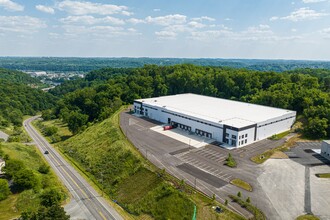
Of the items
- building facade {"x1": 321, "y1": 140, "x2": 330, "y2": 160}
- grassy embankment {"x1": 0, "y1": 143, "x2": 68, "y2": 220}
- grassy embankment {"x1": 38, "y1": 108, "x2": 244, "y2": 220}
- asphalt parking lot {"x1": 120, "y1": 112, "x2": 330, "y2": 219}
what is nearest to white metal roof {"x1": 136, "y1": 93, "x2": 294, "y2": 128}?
asphalt parking lot {"x1": 120, "y1": 112, "x2": 330, "y2": 219}

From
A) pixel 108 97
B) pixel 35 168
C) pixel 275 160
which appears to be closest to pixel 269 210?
pixel 275 160

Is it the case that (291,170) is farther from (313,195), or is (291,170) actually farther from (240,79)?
(240,79)

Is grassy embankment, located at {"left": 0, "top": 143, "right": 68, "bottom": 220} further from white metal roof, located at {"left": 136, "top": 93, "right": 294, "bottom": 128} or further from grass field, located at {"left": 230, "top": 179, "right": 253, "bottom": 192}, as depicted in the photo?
white metal roof, located at {"left": 136, "top": 93, "right": 294, "bottom": 128}

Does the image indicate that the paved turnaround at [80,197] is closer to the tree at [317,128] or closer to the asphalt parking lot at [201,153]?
the asphalt parking lot at [201,153]

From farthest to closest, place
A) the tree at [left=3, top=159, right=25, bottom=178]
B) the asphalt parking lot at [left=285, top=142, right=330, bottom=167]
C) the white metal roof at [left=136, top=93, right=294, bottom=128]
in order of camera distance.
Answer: the white metal roof at [left=136, top=93, right=294, bottom=128] → the asphalt parking lot at [left=285, top=142, right=330, bottom=167] → the tree at [left=3, top=159, right=25, bottom=178]

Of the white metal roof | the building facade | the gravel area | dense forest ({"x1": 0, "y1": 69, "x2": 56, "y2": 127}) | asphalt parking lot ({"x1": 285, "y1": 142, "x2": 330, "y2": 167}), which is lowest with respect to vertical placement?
dense forest ({"x1": 0, "y1": 69, "x2": 56, "y2": 127})

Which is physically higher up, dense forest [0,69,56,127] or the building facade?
the building facade

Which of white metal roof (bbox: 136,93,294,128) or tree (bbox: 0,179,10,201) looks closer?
tree (bbox: 0,179,10,201)

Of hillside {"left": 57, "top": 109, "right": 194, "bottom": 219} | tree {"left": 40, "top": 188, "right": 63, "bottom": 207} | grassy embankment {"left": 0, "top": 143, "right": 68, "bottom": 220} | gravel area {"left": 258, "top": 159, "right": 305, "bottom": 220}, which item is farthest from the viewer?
tree {"left": 40, "top": 188, "right": 63, "bottom": 207}
